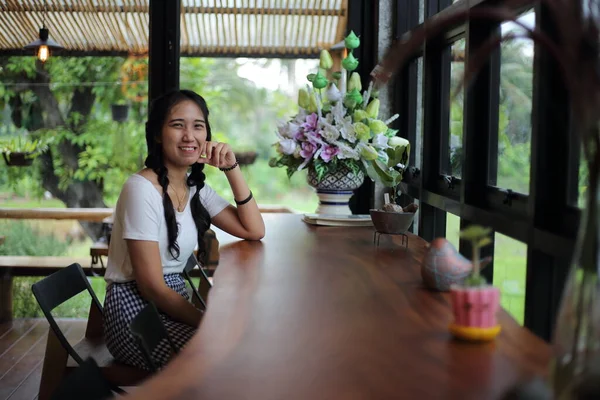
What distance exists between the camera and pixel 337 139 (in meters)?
3.67

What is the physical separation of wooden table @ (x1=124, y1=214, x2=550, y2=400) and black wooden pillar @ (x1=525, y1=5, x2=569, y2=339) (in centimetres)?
35

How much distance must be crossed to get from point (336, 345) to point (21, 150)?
160 inches

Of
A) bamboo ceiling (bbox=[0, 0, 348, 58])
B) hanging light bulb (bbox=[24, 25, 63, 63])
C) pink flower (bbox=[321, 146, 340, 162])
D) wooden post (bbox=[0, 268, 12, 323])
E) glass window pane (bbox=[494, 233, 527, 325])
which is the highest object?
bamboo ceiling (bbox=[0, 0, 348, 58])

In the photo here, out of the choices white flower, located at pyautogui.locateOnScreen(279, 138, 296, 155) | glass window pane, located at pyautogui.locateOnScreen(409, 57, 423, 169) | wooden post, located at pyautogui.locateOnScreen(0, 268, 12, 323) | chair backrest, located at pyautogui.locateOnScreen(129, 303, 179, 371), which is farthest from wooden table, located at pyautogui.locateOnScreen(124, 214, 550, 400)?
wooden post, located at pyautogui.locateOnScreen(0, 268, 12, 323)

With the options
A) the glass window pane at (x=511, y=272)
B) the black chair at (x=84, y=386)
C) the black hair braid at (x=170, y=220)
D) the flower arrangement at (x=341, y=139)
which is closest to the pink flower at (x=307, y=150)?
the flower arrangement at (x=341, y=139)

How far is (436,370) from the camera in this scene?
150cm

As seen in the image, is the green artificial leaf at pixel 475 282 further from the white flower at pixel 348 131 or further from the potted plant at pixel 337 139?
the white flower at pixel 348 131

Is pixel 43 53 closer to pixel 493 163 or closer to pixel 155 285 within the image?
pixel 155 285

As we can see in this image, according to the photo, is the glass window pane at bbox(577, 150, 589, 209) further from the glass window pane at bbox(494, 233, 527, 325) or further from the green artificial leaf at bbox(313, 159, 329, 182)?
the green artificial leaf at bbox(313, 159, 329, 182)

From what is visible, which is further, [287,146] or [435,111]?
[435,111]

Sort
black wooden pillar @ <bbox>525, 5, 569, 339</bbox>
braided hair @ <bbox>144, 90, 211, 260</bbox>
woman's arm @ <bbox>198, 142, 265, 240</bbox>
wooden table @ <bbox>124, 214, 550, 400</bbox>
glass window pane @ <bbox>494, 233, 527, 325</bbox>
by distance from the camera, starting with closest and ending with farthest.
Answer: wooden table @ <bbox>124, 214, 550, 400</bbox>
black wooden pillar @ <bbox>525, 5, 569, 339</bbox>
glass window pane @ <bbox>494, 233, 527, 325</bbox>
braided hair @ <bbox>144, 90, 211, 260</bbox>
woman's arm @ <bbox>198, 142, 265, 240</bbox>

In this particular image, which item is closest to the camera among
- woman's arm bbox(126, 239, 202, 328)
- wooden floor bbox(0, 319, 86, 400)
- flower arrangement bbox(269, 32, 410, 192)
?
woman's arm bbox(126, 239, 202, 328)

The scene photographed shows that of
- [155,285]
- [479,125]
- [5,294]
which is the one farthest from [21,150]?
[479,125]

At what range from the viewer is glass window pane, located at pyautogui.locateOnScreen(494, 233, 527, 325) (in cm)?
257
